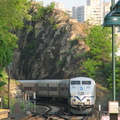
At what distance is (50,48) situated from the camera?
311 ft

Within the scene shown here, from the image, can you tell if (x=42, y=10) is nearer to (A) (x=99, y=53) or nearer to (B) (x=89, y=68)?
(A) (x=99, y=53)

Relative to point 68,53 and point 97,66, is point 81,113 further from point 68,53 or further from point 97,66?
point 68,53

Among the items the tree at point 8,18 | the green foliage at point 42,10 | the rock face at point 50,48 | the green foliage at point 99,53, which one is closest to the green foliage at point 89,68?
the green foliage at point 99,53

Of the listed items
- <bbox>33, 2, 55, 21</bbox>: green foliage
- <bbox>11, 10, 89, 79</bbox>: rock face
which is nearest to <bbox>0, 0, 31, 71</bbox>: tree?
<bbox>11, 10, 89, 79</bbox>: rock face

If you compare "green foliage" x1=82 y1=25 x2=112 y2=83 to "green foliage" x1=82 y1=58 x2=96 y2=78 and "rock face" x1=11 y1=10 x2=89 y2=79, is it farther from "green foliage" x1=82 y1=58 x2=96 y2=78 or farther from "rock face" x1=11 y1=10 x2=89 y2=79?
"rock face" x1=11 y1=10 x2=89 y2=79

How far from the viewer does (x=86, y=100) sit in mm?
42750

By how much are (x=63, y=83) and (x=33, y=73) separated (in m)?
45.5

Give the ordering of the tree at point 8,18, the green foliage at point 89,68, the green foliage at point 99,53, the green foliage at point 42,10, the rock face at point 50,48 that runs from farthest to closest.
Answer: the green foliage at point 42,10
the rock face at point 50,48
the green foliage at point 99,53
the green foliage at point 89,68
the tree at point 8,18

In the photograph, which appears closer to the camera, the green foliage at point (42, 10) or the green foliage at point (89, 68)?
Answer: the green foliage at point (89, 68)

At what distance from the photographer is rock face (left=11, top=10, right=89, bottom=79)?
81.8 m

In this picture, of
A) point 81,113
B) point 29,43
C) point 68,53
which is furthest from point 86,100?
point 29,43

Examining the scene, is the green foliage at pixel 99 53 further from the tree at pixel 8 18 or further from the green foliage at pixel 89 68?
the tree at pixel 8 18

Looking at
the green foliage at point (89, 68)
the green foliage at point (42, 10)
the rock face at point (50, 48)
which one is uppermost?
the green foliage at point (42, 10)

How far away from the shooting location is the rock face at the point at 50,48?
268 feet
